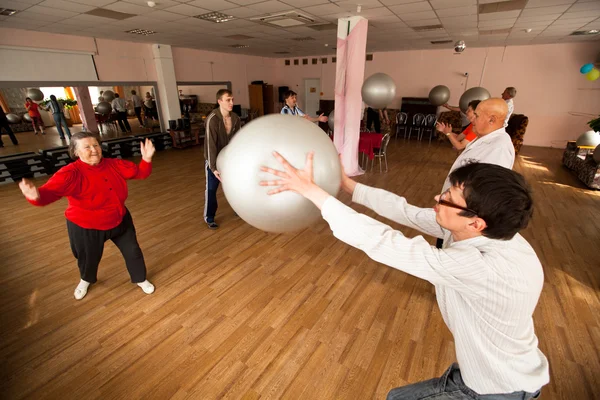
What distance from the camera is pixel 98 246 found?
225 centimetres

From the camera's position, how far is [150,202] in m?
4.54

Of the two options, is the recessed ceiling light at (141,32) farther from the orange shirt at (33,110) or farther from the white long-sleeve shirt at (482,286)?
the white long-sleeve shirt at (482,286)

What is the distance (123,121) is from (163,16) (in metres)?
5.97

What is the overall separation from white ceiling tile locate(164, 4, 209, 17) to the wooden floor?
333cm

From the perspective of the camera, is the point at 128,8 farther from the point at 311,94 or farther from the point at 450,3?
the point at 311,94

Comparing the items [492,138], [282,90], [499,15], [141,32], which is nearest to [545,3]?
[499,15]

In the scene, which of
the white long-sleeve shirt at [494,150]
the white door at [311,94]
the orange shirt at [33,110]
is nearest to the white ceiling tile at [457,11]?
the white long-sleeve shirt at [494,150]

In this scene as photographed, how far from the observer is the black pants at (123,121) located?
9336mm

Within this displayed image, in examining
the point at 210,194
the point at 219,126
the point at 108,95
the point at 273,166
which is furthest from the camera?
the point at 108,95

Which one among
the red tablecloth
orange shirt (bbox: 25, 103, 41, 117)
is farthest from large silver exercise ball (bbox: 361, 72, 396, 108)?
orange shirt (bbox: 25, 103, 41, 117)

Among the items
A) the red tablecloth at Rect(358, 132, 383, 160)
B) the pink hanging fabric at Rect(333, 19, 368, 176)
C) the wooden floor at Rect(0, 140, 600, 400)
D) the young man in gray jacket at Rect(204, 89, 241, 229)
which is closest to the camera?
Result: the wooden floor at Rect(0, 140, 600, 400)

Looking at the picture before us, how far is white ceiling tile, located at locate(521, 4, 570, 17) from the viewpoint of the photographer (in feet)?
14.3

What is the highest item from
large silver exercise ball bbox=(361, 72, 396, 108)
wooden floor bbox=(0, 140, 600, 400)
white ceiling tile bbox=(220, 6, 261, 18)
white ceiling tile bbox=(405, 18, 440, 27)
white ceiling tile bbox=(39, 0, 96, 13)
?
white ceiling tile bbox=(220, 6, 261, 18)

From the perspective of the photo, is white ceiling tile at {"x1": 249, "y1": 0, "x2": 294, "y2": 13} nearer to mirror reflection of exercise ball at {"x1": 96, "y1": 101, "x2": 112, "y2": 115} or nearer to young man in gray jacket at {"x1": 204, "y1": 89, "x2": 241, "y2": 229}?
young man in gray jacket at {"x1": 204, "y1": 89, "x2": 241, "y2": 229}
